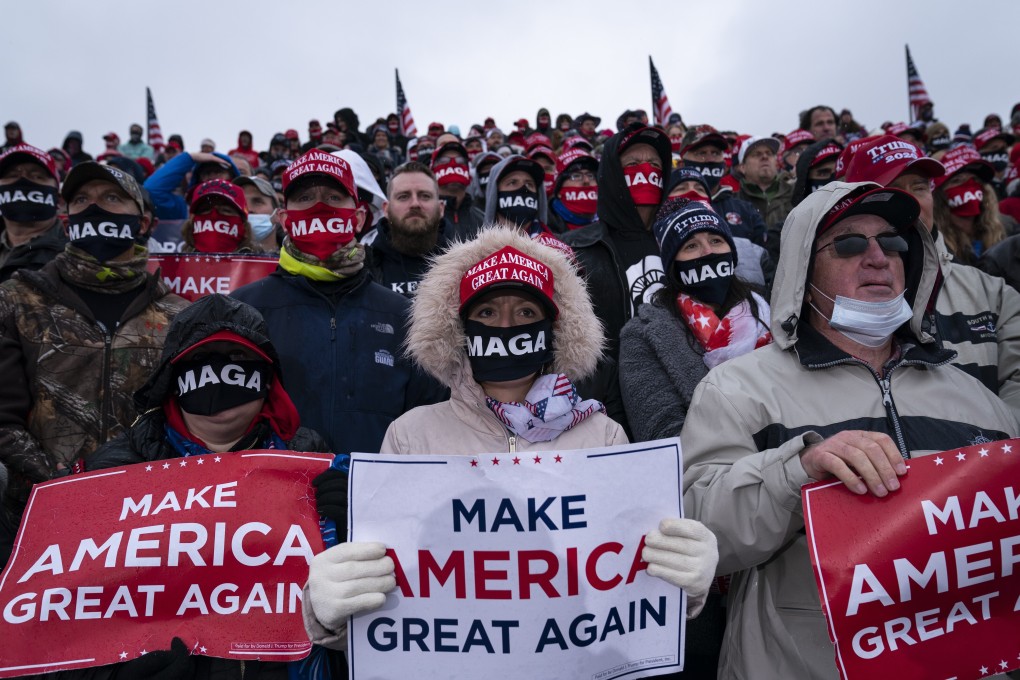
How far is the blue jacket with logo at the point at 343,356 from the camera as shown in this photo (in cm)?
377

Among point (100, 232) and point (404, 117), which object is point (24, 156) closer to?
point (100, 232)

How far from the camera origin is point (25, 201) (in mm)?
5133

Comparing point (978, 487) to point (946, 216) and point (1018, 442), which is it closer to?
point (1018, 442)

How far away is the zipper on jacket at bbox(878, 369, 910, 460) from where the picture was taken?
8.30 feet

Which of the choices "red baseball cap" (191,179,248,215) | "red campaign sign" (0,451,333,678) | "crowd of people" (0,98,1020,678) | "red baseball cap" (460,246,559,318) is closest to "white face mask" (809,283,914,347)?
"crowd of people" (0,98,1020,678)

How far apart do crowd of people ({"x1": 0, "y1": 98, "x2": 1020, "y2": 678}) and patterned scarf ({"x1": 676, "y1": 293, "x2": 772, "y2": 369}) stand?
0.06 feet

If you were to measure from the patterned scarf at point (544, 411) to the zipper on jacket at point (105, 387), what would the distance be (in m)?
2.09

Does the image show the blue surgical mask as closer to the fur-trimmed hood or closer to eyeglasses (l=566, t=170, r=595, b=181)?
eyeglasses (l=566, t=170, r=595, b=181)

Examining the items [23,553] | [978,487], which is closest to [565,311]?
[978,487]

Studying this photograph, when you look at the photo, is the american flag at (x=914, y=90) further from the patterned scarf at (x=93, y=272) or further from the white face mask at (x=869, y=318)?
the patterned scarf at (x=93, y=272)

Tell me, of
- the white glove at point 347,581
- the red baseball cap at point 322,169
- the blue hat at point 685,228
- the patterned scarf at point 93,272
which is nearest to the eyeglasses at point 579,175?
the blue hat at point 685,228

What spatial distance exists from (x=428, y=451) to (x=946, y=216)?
15.0 ft

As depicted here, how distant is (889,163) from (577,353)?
259 centimetres

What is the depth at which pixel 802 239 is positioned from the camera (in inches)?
111
